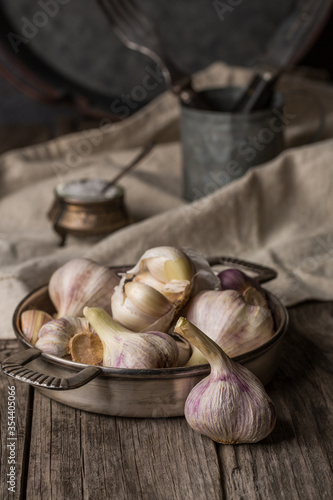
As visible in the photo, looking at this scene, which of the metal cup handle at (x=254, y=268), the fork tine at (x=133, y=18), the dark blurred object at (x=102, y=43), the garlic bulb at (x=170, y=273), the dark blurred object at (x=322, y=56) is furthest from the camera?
the dark blurred object at (x=322, y=56)

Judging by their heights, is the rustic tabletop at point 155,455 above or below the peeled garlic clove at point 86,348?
below

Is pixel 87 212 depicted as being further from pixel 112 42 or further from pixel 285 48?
pixel 112 42

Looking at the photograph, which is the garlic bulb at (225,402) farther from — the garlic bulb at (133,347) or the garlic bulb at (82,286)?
the garlic bulb at (82,286)

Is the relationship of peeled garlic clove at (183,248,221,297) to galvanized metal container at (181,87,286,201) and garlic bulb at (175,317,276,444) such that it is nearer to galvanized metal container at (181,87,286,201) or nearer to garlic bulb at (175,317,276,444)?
garlic bulb at (175,317,276,444)

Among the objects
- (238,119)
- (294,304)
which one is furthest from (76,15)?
(294,304)

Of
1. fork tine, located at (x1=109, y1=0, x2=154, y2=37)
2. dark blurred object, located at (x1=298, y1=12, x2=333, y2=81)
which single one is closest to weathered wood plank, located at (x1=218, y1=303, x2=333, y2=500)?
fork tine, located at (x1=109, y1=0, x2=154, y2=37)

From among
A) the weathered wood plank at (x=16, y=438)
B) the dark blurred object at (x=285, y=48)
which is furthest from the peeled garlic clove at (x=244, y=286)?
the dark blurred object at (x=285, y=48)

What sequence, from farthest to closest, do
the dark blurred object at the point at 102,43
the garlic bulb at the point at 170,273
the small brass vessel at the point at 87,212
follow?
1. the dark blurred object at the point at 102,43
2. the small brass vessel at the point at 87,212
3. the garlic bulb at the point at 170,273

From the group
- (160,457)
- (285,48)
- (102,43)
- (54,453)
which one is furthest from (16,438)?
(102,43)
